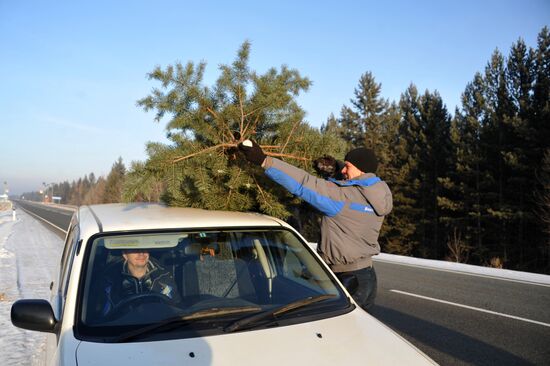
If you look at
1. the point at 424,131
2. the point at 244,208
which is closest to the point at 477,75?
the point at 424,131

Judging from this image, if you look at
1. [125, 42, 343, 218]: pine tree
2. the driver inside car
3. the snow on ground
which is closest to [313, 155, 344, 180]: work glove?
[125, 42, 343, 218]: pine tree

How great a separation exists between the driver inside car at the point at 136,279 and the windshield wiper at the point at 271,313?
0.51 m

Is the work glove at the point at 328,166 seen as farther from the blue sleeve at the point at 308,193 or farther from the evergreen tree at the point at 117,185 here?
the evergreen tree at the point at 117,185

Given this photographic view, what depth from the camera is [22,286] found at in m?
8.11

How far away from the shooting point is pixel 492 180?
27.9m

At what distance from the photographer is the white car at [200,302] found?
6.40 ft

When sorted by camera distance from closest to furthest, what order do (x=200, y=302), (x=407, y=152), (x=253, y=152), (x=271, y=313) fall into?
(x=271, y=313) < (x=200, y=302) < (x=253, y=152) < (x=407, y=152)

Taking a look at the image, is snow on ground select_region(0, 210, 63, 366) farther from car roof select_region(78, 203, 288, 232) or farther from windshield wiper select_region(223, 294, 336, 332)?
windshield wiper select_region(223, 294, 336, 332)

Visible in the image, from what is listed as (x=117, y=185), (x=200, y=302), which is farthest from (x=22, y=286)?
(x=200, y=302)

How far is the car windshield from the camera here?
2213 millimetres

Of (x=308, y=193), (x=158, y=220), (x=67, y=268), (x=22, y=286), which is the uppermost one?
(x=308, y=193)

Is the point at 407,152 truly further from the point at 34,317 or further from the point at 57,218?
the point at 34,317

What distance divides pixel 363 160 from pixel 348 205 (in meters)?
0.37

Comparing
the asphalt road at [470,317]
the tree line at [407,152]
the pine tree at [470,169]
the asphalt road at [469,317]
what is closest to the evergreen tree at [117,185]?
the tree line at [407,152]
